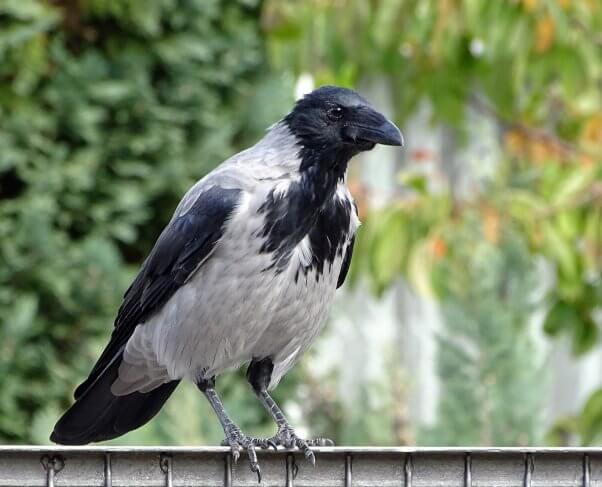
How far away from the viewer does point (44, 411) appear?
17.4 feet

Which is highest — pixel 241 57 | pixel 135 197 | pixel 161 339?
pixel 241 57

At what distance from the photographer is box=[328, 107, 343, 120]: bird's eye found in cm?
343

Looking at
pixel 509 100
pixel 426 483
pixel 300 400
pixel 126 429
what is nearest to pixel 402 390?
pixel 300 400

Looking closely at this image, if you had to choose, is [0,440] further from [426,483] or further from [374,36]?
[426,483]

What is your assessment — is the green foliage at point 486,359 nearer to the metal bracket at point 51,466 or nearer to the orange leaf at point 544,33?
the orange leaf at point 544,33

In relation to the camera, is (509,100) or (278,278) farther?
(509,100)

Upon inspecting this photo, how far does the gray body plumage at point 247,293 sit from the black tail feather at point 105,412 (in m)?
0.20

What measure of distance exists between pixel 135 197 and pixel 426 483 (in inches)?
145

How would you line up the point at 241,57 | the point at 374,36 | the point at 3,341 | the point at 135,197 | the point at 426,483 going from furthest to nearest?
1. the point at 241,57
2. the point at 135,197
3. the point at 3,341
4. the point at 374,36
5. the point at 426,483

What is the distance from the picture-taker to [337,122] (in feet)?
11.3

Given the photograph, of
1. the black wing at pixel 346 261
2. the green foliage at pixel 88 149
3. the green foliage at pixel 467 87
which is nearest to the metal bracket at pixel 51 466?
the black wing at pixel 346 261

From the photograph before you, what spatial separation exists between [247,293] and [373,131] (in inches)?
22.7

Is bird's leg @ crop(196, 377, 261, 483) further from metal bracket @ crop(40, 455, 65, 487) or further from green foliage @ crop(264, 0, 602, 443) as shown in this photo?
green foliage @ crop(264, 0, 602, 443)

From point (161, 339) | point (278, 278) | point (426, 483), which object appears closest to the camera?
point (426, 483)
